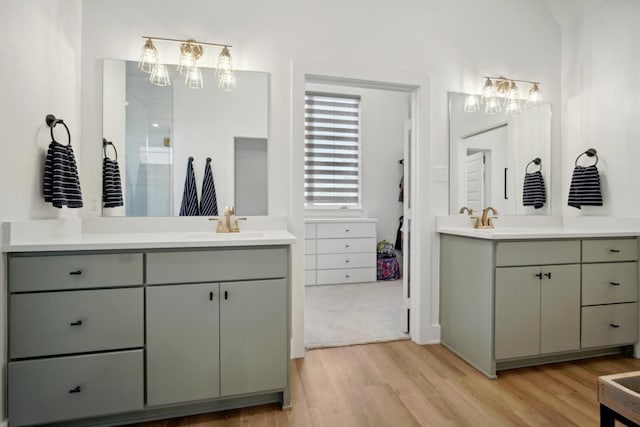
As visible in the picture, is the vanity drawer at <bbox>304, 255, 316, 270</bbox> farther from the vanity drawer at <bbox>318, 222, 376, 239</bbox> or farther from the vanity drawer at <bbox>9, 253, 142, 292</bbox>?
the vanity drawer at <bbox>9, 253, 142, 292</bbox>

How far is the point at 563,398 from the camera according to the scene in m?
1.80

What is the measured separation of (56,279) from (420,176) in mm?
2284

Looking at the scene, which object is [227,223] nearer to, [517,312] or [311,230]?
[517,312]

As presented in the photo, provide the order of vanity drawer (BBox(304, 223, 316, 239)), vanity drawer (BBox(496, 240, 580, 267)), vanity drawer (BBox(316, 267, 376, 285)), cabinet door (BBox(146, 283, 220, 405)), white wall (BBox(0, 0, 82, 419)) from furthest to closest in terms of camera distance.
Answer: vanity drawer (BBox(316, 267, 376, 285))
vanity drawer (BBox(304, 223, 316, 239))
vanity drawer (BBox(496, 240, 580, 267))
cabinet door (BBox(146, 283, 220, 405))
white wall (BBox(0, 0, 82, 419))

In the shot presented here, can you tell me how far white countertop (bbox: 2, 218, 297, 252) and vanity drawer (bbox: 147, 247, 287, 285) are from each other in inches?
1.8

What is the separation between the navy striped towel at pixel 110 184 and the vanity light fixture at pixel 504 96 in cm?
258

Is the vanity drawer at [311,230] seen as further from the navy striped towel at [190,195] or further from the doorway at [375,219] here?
the navy striped towel at [190,195]

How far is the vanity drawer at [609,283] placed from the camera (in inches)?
85.2

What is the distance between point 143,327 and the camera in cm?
154

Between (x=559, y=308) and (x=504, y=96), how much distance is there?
1674 millimetres

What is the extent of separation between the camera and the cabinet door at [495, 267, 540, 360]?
6.57ft

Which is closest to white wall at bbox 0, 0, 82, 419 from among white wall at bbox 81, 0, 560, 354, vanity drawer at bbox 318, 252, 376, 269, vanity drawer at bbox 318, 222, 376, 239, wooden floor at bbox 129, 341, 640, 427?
white wall at bbox 81, 0, 560, 354

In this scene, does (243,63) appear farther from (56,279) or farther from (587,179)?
(587,179)

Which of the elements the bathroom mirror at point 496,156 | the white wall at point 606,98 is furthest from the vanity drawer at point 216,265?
the white wall at point 606,98
